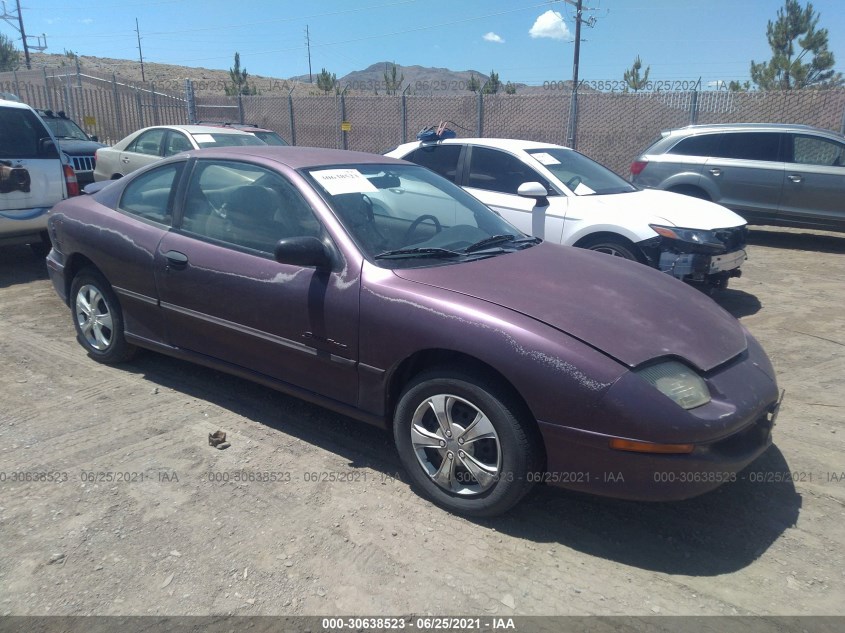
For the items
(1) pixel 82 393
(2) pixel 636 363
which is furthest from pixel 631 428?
(1) pixel 82 393

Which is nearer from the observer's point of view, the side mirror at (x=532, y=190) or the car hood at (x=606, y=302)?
the car hood at (x=606, y=302)

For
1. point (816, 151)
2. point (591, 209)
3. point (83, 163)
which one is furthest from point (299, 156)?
point (83, 163)

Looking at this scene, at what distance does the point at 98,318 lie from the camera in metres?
4.91

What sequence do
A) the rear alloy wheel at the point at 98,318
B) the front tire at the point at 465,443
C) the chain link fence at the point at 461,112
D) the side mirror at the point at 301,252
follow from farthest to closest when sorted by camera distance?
the chain link fence at the point at 461,112 → the rear alloy wheel at the point at 98,318 → the side mirror at the point at 301,252 → the front tire at the point at 465,443

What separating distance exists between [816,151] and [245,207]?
895cm

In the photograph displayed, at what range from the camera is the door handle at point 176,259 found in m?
4.18

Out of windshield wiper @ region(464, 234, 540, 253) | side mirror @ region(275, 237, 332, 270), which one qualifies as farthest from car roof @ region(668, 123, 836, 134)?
side mirror @ region(275, 237, 332, 270)

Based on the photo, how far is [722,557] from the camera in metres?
2.96

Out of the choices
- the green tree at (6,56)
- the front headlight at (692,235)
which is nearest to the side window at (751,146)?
the front headlight at (692,235)

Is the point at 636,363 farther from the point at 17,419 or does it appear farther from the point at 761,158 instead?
the point at 761,158

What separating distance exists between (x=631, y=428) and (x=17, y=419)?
11.8 feet

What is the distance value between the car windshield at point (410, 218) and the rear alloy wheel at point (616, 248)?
2.18 metres

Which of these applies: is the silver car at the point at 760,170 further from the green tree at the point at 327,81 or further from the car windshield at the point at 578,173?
the green tree at the point at 327,81

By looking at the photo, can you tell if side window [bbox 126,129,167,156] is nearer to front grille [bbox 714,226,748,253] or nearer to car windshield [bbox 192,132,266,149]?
car windshield [bbox 192,132,266,149]
